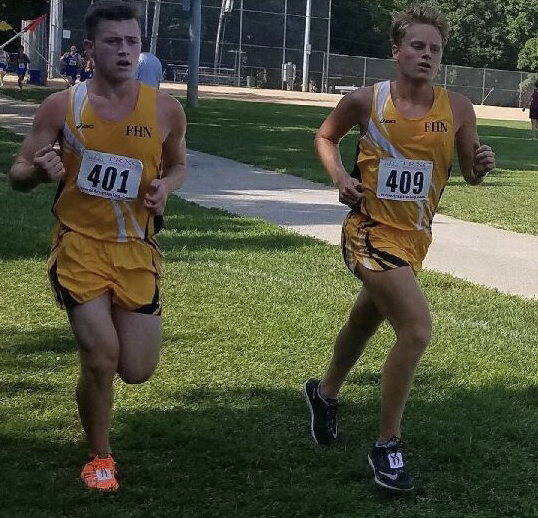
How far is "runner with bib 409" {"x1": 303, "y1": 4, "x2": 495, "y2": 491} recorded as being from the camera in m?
4.64

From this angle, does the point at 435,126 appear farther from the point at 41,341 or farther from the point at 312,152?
the point at 312,152

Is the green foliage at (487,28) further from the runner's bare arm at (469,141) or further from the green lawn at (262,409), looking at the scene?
the runner's bare arm at (469,141)

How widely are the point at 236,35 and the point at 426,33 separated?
2358 inches

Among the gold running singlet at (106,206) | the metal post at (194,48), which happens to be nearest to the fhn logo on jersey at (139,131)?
the gold running singlet at (106,206)

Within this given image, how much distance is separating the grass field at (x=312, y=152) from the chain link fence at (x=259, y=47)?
919 inches

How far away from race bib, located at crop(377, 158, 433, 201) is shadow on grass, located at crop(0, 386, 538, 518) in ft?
4.10

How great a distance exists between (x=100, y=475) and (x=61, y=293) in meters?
0.79

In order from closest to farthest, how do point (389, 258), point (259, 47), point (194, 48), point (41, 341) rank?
point (389, 258) → point (41, 341) → point (194, 48) → point (259, 47)

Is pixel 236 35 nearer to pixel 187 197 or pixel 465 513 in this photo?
pixel 187 197

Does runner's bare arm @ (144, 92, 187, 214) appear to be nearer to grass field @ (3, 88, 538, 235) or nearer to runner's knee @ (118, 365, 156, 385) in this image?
runner's knee @ (118, 365, 156, 385)

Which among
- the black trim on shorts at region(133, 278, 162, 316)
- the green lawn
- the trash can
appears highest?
the black trim on shorts at region(133, 278, 162, 316)

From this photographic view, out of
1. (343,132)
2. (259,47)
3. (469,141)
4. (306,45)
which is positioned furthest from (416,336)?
(306,45)

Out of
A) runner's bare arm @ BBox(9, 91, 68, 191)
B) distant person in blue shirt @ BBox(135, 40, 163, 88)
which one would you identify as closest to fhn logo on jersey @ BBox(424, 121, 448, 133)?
runner's bare arm @ BBox(9, 91, 68, 191)

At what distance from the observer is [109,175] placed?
14.3ft
